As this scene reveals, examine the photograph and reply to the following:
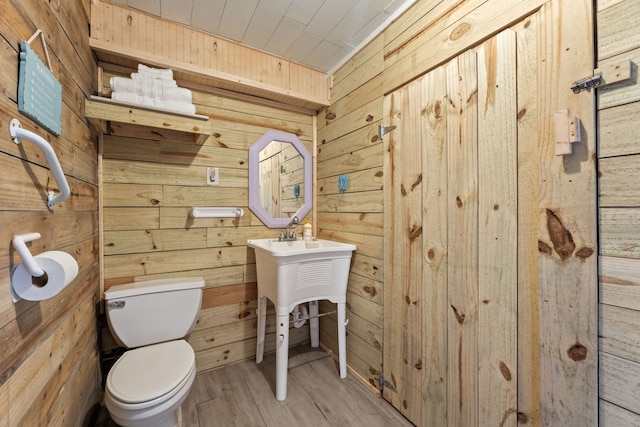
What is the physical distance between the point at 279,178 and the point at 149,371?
1440 mm

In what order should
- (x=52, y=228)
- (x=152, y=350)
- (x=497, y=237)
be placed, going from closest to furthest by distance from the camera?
(x=52, y=228) → (x=497, y=237) → (x=152, y=350)

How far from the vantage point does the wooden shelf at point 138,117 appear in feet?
4.34

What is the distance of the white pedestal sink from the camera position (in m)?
1.53

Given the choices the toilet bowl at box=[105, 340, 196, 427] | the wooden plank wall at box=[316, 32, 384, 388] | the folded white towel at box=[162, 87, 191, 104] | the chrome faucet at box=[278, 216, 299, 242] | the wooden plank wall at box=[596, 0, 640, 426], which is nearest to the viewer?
the wooden plank wall at box=[596, 0, 640, 426]

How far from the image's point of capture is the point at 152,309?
1479 mm

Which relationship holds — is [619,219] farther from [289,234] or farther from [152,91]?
[152,91]

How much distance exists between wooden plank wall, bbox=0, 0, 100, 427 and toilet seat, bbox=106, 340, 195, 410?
0.17 m

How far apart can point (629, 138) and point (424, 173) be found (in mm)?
688

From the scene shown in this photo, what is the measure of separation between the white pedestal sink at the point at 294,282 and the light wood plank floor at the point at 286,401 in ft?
0.32

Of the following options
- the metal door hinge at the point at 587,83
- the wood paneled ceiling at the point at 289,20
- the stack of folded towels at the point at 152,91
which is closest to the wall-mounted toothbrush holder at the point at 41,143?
the stack of folded towels at the point at 152,91

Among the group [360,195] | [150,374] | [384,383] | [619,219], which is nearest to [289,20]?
[360,195]

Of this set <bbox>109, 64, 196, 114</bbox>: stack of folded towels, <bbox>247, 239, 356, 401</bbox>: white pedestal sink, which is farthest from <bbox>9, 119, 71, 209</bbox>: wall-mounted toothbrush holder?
<bbox>247, 239, 356, 401</bbox>: white pedestal sink

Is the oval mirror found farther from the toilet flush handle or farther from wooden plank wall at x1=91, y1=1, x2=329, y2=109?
the toilet flush handle

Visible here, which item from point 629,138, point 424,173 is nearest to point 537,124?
point 629,138
